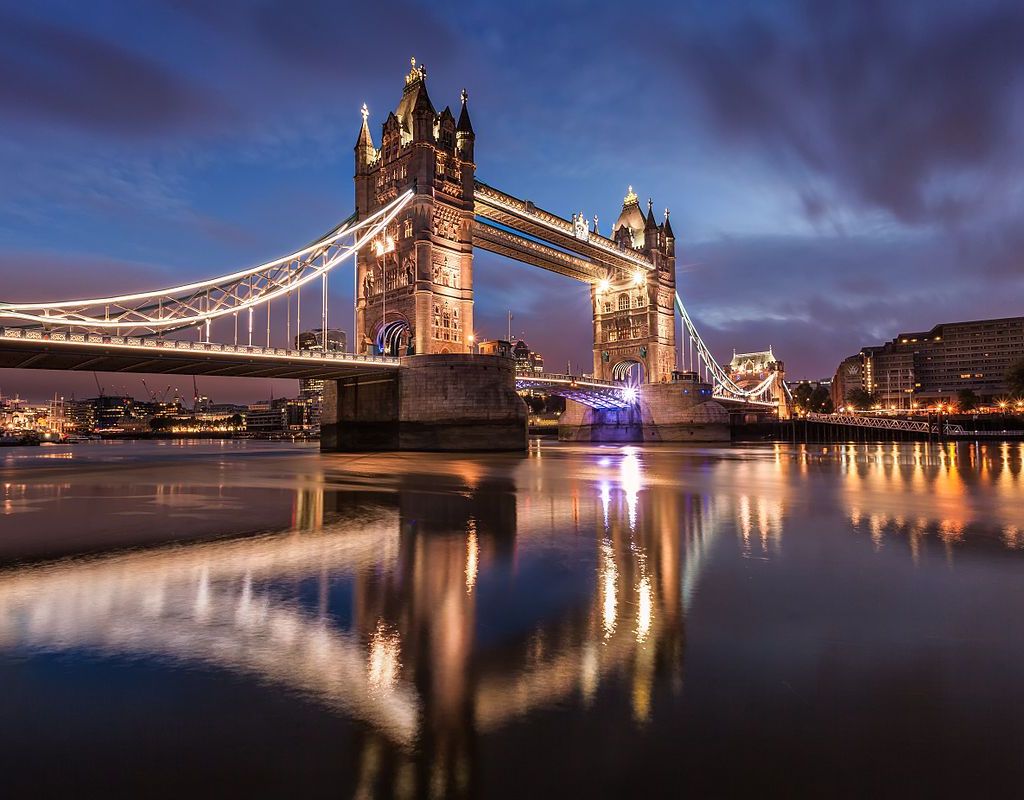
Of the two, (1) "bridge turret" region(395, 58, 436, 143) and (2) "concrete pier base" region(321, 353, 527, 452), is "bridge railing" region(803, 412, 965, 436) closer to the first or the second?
(2) "concrete pier base" region(321, 353, 527, 452)

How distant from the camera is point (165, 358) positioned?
3075 centimetres

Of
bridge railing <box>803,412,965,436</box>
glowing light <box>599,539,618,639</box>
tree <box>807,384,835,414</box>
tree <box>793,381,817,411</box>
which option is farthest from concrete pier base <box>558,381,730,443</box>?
tree <box>793,381,817,411</box>

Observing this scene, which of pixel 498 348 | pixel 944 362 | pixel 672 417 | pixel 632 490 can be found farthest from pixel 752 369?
pixel 632 490

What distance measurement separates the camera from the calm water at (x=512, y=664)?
236 cm

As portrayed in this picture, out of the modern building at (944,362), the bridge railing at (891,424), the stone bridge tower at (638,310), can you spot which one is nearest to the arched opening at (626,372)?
the stone bridge tower at (638,310)

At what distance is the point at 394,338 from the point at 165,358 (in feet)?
55.0

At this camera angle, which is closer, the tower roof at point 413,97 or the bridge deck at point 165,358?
the bridge deck at point 165,358

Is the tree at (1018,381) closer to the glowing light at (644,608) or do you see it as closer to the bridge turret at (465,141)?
the bridge turret at (465,141)

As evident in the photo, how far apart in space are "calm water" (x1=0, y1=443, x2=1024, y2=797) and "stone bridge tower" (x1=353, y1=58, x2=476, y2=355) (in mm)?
33763

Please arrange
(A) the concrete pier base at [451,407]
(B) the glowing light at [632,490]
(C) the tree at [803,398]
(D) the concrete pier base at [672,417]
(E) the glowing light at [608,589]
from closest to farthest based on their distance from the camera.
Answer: (E) the glowing light at [608,589] → (B) the glowing light at [632,490] → (A) the concrete pier base at [451,407] → (D) the concrete pier base at [672,417] → (C) the tree at [803,398]

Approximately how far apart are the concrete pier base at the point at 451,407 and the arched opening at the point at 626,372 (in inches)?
1415

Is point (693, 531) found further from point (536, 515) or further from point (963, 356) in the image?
point (963, 356)

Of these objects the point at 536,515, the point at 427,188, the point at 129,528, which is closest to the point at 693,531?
the point at 536,515

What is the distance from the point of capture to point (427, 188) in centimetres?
3984
